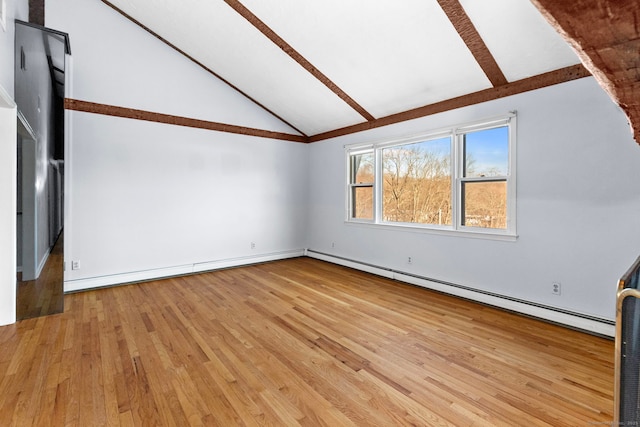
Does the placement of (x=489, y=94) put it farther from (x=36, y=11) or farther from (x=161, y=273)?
(x=36, y=11)

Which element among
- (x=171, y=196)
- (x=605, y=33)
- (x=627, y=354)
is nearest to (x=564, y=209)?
(x=627, y=354)

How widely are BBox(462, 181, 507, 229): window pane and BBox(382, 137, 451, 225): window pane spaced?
0.24m

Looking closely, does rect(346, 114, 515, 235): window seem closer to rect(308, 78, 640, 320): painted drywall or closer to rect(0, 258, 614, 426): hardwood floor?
rect(308, 78, 640, 320): painted drywall

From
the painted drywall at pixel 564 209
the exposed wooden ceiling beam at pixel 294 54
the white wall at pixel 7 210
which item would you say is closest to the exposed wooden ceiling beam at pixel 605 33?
the painted drywall at pixel 564 209

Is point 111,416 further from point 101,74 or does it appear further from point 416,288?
point 101,74

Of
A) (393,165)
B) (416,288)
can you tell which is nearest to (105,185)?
(393,165)

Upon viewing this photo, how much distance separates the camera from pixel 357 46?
360cm

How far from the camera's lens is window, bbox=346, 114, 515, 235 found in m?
3.63

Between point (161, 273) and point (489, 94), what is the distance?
510 centimetres

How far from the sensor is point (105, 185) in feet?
14.2

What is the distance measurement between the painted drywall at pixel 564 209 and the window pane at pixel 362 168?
1460 millimetres

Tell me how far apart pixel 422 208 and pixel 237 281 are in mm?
2936

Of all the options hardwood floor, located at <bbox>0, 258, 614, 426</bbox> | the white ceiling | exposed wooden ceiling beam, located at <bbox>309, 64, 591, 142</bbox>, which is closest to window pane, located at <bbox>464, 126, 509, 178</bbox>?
exposed wooden ceiling beam, located at <bbox>309, 64, 591, 142</bbox>

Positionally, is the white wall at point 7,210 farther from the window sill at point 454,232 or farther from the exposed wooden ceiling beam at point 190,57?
the window sill at point 454,232
